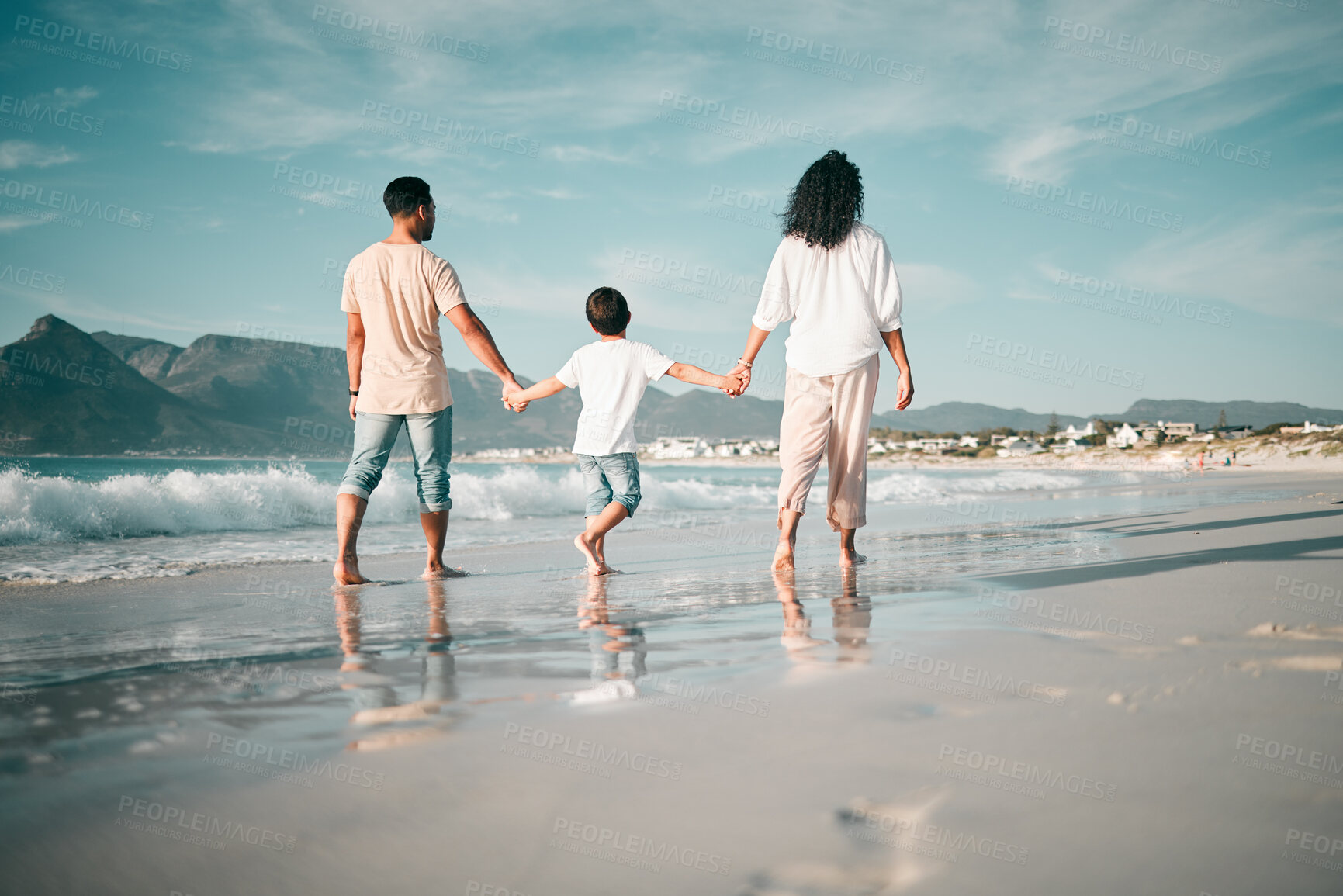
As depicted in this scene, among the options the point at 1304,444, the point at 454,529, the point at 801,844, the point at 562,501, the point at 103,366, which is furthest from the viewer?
the point at 103,366

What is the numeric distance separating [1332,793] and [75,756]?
2.25 m

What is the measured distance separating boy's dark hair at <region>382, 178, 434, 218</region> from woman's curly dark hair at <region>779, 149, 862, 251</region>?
7.96ft

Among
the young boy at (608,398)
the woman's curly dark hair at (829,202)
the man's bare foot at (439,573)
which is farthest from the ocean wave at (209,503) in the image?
the woman's curly dark hair at (829,202)

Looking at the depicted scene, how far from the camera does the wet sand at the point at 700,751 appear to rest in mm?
1022

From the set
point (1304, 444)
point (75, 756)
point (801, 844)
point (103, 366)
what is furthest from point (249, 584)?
point (103, 366)

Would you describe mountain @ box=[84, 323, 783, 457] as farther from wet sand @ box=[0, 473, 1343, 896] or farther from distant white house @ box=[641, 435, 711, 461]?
wet sand @ box=[0, 473, 1343, 896]

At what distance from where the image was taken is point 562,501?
14.4m

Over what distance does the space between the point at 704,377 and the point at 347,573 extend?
8.13 ft

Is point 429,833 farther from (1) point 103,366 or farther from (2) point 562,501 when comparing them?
(1) point 103,366

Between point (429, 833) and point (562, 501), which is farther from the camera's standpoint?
point (562, 501)

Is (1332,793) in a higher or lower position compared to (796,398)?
lower

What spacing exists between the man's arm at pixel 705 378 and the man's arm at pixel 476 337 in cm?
104

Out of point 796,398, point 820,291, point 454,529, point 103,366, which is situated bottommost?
point 454,529

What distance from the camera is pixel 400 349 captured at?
4.50m
